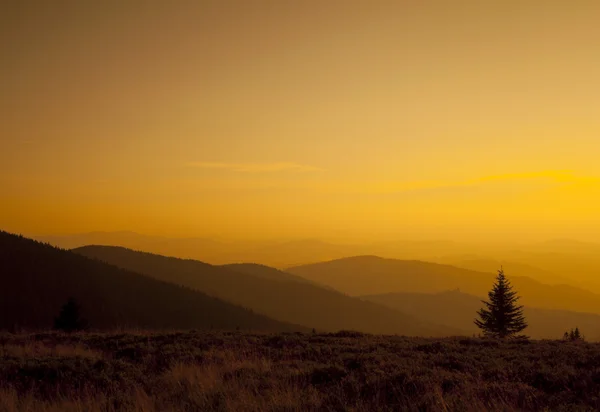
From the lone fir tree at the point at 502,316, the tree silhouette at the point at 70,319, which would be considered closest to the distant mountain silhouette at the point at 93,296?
the tree silhouette at the point at 70,319

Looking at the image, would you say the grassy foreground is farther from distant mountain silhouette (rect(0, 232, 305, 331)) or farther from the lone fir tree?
distant mountain silhouette (rect(0, 232, 305, 331))

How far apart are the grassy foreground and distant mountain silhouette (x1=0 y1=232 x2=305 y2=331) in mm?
90256

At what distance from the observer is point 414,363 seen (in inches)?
504

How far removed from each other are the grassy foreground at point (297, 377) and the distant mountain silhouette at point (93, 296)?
90256mm

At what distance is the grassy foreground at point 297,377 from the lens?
8.47m

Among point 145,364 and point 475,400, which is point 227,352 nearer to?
point 145,364

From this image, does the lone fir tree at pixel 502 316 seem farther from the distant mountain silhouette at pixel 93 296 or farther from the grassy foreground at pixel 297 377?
the distant mountain silhouette at pixel 93 296

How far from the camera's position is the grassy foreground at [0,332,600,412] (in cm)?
847

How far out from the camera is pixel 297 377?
10.8m

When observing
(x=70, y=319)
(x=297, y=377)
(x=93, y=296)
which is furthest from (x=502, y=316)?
(x=93, y=296)

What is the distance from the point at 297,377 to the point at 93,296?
137 metres

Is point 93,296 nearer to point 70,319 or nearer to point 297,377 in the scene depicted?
point 70,319

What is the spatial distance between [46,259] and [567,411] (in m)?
154

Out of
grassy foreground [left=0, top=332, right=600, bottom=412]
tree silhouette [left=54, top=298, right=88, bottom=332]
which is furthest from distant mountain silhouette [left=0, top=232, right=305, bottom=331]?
grassy foreground [left=0, top=332, right=600, bottom=412]
